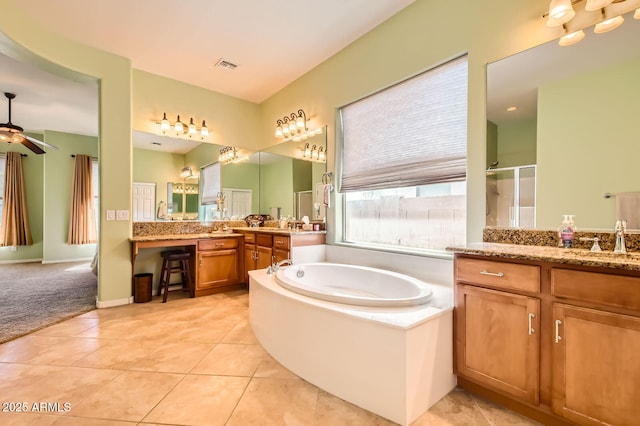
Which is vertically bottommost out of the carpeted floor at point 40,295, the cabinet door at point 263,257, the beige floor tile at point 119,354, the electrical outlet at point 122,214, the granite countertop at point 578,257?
the carpeted floor at point 40,295

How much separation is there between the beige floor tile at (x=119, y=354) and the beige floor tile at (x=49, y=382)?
7 cm

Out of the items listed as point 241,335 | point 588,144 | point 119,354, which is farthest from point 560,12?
point 119,354

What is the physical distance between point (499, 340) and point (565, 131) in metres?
1.32

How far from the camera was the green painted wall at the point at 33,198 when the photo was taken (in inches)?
237

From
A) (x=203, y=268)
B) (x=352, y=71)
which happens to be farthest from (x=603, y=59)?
(x=203, y=268)

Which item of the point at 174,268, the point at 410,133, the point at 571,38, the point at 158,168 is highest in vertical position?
the point at 571,38

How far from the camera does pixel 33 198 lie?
615cm

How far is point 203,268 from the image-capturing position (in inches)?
145

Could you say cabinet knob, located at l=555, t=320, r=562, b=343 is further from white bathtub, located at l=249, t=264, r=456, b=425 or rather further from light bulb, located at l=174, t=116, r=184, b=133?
light bulb, located at l=174, t=116, r=184, b=133

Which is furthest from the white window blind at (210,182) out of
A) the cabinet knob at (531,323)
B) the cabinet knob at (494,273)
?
the cabinet knob at (531,323)

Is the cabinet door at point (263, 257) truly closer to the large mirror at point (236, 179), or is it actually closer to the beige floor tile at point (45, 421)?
the large mirror at point (236, 179)

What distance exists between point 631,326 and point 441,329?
0.76 m

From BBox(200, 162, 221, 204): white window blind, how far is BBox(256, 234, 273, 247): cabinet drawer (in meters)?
1.17

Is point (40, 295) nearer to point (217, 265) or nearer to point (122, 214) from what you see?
point (122, 214)
